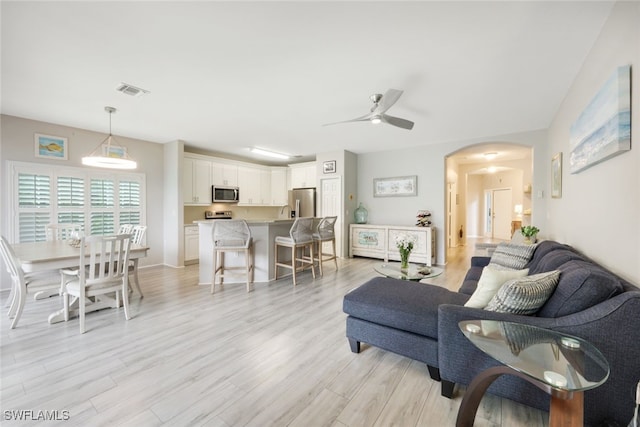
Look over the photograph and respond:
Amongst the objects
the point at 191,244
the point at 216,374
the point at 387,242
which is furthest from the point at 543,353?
the point at 191,244

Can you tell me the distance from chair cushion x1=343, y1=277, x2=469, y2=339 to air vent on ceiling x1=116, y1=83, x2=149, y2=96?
326 centimetres

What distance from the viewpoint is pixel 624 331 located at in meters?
1.13

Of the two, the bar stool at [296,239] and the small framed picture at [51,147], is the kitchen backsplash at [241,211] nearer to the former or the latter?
the small framed picture at [51,147]

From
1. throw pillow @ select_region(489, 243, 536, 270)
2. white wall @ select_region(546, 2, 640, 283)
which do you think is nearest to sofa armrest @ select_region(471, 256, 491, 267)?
throw pillow @ select_region(489, 243, 536, 270)

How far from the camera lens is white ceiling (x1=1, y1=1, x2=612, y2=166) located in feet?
5.86

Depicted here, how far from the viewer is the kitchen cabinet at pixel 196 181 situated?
5465 millimetres

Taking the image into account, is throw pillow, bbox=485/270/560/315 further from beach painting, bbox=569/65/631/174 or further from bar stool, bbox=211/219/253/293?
bar stool, bbox=211/219/253/293

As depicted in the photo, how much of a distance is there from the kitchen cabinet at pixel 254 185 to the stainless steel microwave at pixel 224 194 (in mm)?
246

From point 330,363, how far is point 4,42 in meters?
3.77

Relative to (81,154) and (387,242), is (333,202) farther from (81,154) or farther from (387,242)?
(81,154)

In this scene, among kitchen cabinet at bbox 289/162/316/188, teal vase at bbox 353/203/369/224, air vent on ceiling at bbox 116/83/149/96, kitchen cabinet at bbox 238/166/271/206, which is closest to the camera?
air vent on ceiling at bbox 116/83/149/96

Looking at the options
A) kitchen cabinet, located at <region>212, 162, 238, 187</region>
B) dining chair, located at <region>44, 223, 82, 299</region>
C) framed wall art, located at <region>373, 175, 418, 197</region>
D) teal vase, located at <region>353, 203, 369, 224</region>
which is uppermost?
kitchen cabinet, located at <region>212, 162, 238, 187</region>

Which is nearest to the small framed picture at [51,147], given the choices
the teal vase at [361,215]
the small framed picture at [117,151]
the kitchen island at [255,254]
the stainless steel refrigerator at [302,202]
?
the small framed picture at [117,151]

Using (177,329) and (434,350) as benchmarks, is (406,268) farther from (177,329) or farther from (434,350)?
(177,329)
